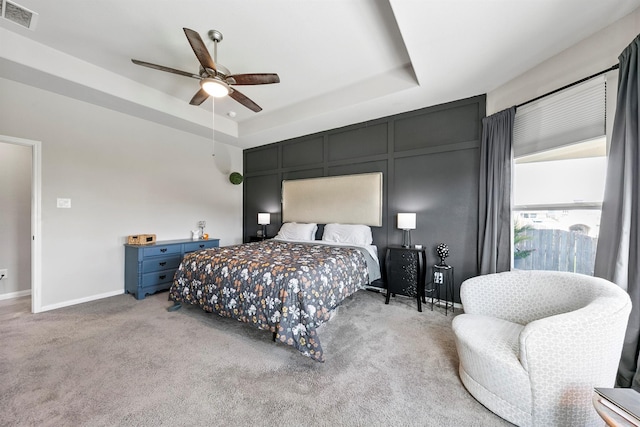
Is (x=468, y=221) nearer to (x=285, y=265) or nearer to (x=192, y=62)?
(x=285, y=265)

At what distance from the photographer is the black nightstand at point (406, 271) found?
132 inches

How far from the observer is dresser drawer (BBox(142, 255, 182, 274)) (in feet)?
12.3

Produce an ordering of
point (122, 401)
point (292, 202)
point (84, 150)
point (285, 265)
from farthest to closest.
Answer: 1. point (292, 202)
2. point (84, 150)
3. point (285, 265)
4. point (122, 401)

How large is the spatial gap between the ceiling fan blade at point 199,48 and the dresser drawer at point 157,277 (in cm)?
310

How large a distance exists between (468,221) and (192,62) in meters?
4.10

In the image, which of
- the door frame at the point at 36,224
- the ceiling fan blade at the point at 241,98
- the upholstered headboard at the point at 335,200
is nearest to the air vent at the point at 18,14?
the door frame at the point at 36,224

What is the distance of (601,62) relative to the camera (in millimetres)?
2109

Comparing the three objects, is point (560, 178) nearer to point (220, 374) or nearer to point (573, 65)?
point (573, 65)

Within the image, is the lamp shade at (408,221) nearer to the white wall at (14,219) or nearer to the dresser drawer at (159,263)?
the dresser drawer at (159,263)

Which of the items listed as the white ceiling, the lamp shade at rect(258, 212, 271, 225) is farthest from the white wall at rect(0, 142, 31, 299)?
the lamp shade at rect(258, 212, 271, 225)

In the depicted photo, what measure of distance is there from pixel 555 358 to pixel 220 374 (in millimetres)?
2225

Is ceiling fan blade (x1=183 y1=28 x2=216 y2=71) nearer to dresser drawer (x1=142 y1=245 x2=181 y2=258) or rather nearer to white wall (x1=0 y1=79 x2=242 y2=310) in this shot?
white wall (x1=0 y1=79 x2=242 y2=310)

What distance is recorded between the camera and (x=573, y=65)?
2.32 m

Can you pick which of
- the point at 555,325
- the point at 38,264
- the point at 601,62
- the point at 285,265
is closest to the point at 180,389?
the point at 285,265
